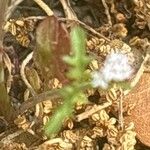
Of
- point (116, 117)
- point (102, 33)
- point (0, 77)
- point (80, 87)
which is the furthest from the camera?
point (102, 33)

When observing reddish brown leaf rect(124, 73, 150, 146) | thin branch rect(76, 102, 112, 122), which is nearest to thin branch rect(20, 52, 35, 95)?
thin branch rect(76, 102, 112, 122)

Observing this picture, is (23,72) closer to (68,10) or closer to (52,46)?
(68,10)

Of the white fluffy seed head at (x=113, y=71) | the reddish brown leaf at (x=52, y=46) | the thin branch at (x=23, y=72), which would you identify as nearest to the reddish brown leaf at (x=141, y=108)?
the white fluffy seed head at (x=113, y=71)

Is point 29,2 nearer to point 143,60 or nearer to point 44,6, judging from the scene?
point 44,6

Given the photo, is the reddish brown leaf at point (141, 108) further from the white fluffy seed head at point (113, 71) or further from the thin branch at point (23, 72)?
the thin branch at point (23, 72)

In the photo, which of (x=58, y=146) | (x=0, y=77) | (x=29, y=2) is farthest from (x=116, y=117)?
(x=29, y=2)

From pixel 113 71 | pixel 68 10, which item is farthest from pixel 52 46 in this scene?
pixel 68 10

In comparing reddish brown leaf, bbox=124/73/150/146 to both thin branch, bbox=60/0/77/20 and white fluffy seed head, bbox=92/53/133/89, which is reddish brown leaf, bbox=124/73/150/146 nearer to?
white fluffy seed head, bbox=92/53/133/89

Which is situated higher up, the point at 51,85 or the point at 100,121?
the point at 51,85
